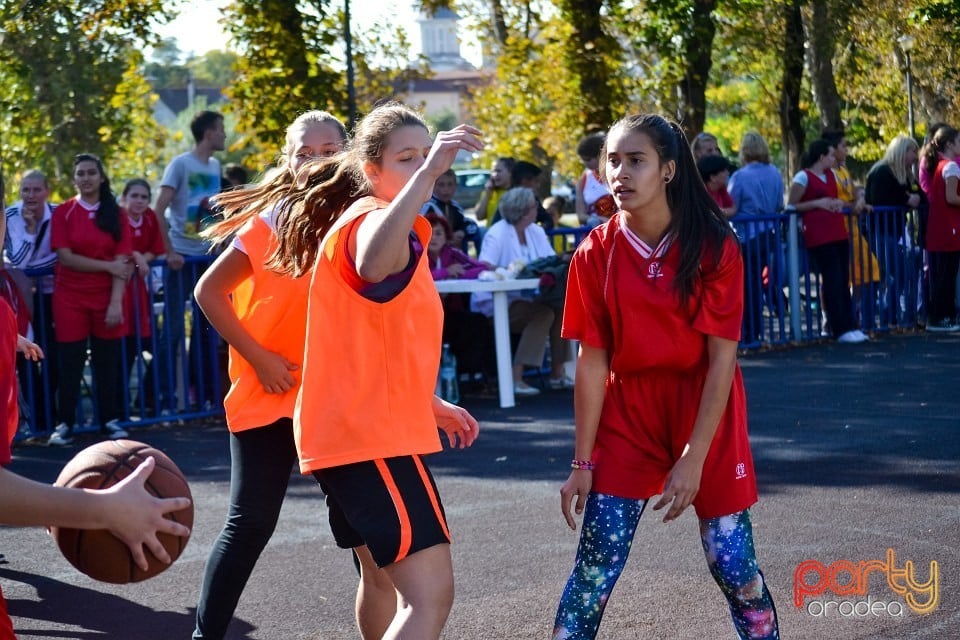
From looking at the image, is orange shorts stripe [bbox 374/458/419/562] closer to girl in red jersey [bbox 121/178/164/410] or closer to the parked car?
girl in red jersey [bbox 121/178/164/410]

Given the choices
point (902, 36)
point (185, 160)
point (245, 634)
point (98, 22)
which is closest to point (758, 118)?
point (902, 36)

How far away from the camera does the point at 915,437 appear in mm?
8398

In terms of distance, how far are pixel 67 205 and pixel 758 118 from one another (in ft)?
105

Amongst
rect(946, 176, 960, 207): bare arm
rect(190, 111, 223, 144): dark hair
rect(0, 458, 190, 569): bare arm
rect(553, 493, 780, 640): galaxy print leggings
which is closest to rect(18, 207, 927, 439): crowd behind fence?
rect(946, 176, 960, 207): bare arm

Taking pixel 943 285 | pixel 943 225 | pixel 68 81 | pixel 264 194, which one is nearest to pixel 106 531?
pixel 264 194

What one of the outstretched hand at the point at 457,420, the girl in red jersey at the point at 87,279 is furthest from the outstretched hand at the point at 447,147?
the girl in red jersey at the point at 87,279

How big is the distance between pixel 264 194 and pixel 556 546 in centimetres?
254

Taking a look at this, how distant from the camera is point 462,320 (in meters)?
11.1

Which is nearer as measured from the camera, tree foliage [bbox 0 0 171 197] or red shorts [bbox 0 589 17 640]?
red shorts [bbox 0 589 17 640]

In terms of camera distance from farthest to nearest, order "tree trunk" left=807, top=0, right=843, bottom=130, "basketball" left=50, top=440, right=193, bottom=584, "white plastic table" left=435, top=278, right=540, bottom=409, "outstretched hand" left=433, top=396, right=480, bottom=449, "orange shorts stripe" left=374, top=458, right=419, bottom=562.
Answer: "tree trunk" left=807, top=0, right=843, bottom=130 < "white plastic table" left=435, top=278, right=540, bottom=409 < "outstretched hand" left=433, top=396, right=480, bottom=449 < "orange shorts stripe" left=374, top=458, right=419, bottom=562 < "basketball" left=50, top=440, right=193, bottom=584

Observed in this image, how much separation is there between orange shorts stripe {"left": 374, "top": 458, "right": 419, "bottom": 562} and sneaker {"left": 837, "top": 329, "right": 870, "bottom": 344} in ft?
34.6

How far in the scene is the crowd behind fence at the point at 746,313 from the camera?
9.94 meters

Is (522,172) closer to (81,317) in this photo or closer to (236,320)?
(81,317)

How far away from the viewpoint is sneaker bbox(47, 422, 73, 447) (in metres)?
9.62
